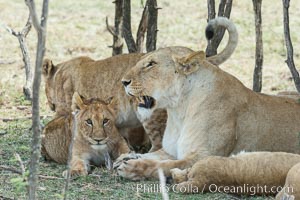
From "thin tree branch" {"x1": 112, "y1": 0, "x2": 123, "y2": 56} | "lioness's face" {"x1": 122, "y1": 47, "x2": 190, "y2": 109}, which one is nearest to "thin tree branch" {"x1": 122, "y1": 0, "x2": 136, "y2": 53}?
"thin tree branch" {"x1": 112, "y1": 0, "x2": 123, "y2": 56}

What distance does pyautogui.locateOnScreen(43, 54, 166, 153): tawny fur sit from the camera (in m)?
6.62

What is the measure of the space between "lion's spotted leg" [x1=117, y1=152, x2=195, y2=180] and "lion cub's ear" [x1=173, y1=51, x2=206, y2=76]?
0.57 m

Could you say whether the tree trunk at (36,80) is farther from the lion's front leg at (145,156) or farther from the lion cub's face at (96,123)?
the lion cub's face at (96,123)

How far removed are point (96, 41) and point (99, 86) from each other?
15.5 feet

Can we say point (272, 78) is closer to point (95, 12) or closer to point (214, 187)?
point (95, 12)

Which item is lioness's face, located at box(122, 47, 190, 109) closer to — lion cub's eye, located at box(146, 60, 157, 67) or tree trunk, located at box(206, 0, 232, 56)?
lion cub's eye, located at box(146, 60, 157, 67)

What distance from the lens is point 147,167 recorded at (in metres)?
5.69

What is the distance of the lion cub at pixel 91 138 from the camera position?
6066mm

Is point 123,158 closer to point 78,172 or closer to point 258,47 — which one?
point 78,172

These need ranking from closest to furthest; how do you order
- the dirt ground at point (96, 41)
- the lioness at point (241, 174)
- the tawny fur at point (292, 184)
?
the tawny fur at point (292, 184), the lioness at point (241, 174), the dirt ground at point (96, 41)

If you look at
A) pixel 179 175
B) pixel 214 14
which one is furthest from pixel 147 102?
pixel 214 14

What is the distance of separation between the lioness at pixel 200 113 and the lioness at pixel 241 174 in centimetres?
50

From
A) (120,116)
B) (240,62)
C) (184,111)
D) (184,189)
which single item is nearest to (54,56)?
(240,62)

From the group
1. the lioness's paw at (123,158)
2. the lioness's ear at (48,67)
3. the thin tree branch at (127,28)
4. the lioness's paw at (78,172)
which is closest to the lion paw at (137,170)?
the lioness's paw at (123,158)
